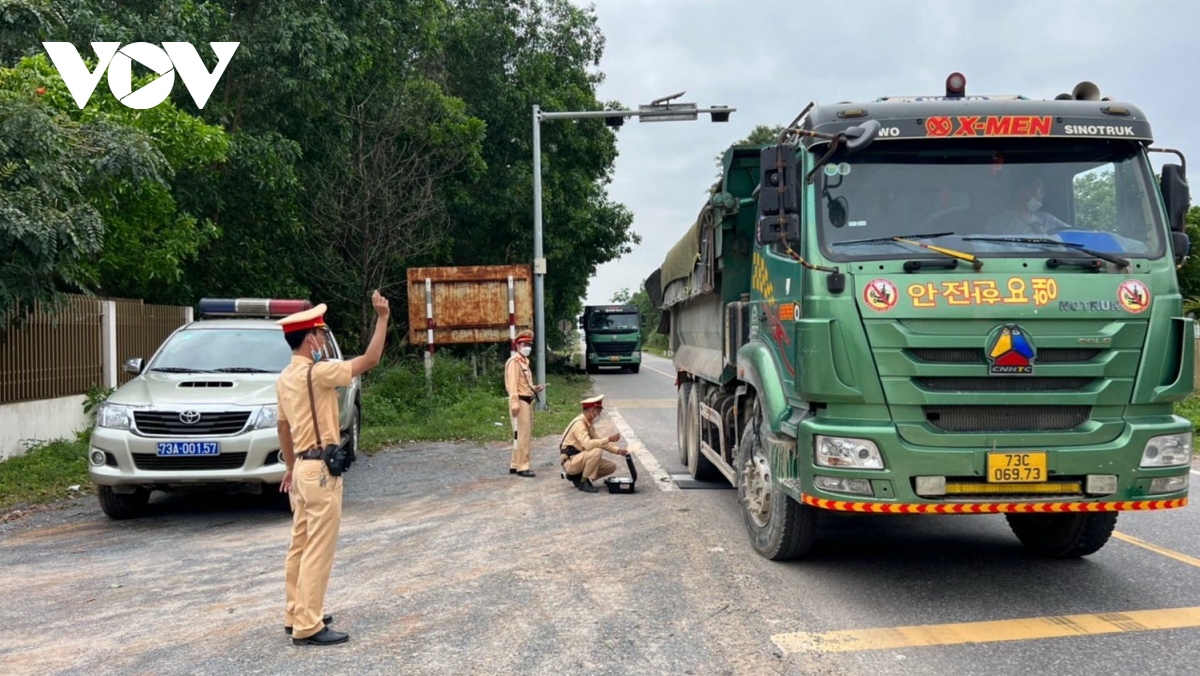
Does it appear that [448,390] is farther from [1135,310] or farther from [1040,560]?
[1135,310]

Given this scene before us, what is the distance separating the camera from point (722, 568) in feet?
19.6

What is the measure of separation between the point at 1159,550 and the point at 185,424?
24.6ft

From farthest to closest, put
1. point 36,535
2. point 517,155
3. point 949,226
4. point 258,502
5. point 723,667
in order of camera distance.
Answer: point 517,155
point 258,502
point 36,535
point 949,226
point 723,667

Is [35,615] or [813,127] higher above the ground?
[813,127]

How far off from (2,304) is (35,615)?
16.4ft

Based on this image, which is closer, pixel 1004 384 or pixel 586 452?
pixel 1004 384

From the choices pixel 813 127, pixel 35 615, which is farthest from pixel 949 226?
pixel 35 615

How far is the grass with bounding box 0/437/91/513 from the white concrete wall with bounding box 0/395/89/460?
14cm

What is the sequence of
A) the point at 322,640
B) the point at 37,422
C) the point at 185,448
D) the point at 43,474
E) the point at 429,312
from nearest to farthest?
the point at 322,640 → the point at 185,448 → the point at 43,474 → the point at 37,422 → the point at 429,312

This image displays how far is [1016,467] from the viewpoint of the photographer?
489 centimetres

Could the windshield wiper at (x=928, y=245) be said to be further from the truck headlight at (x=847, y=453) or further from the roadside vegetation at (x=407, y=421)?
the roadside vegetation at (x=407, y=421)

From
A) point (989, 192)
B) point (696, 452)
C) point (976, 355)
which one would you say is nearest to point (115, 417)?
point (696, 452)

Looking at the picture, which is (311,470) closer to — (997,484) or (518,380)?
(997,484)

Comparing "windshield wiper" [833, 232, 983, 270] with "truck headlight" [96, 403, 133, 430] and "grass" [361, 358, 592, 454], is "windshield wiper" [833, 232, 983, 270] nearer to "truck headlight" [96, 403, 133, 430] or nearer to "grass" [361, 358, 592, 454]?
"truck headlight" [96, 403, 133, 430]
